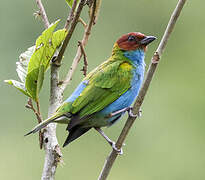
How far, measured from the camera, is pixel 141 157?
7.74 meters

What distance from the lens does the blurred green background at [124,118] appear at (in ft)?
24.8

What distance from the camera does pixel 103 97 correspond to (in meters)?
3.99

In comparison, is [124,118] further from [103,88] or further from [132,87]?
[103,88]

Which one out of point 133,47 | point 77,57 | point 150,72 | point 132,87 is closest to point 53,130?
point 77,57

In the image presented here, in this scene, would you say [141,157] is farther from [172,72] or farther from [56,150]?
[56,150]

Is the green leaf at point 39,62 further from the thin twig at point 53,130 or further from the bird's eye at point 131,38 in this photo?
the bird's eye at point 131,38

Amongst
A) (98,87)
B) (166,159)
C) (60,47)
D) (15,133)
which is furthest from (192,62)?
(60,47)

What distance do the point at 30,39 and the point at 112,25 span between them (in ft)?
6.39

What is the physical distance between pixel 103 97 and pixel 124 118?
3784mm

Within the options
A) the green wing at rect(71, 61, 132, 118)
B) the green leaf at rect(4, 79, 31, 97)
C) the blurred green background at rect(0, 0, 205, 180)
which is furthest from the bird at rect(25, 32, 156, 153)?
the blurred green background at rect(0, 0, 205, 180)

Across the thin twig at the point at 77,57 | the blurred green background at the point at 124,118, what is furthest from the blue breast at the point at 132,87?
the blurred green background at the point at 124,118

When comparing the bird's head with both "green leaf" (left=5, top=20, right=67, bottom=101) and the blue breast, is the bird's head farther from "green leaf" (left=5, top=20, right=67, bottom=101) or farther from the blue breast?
"green leaf" (left=5, top=20, right=67, bottom=101)

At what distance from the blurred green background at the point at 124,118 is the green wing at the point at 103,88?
355 centimetres

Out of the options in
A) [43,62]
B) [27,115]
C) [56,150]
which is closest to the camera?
[56,150]
